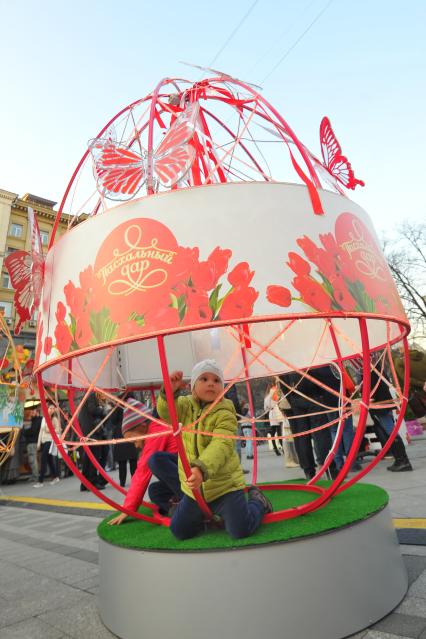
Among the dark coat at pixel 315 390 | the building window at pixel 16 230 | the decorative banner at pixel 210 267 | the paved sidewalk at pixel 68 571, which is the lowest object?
the paved sidewalk at pixel 68 571

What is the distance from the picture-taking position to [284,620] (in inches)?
69.9

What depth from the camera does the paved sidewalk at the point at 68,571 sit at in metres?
2.14

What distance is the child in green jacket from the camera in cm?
212

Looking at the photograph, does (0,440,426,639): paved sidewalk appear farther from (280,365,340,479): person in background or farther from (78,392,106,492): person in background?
(280,365,340,479): person in background

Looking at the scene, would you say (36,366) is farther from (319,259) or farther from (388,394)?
(388,394)

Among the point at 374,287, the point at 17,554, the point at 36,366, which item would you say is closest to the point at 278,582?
the point at 374,287

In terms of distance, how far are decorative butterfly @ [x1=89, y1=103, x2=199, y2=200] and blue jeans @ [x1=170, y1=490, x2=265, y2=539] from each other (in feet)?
5.88

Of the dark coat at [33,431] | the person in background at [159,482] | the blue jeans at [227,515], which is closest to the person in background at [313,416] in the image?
the person in background at [159,482]

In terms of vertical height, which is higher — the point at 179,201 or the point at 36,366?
the point at 179,201

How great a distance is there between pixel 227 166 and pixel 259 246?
1718mm

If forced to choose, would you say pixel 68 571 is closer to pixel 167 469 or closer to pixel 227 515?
pixel 167 469

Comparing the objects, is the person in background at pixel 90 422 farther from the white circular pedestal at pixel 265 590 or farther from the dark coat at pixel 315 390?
the white circular pedestal at pixel 265 590

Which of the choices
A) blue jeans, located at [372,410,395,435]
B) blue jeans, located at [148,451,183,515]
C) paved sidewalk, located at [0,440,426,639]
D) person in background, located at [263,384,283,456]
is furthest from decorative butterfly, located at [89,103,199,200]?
blue jeans, located at [372,410,395,435]

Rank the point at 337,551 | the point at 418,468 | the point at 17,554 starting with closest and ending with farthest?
the point at 337,551, the point at 17,554, the point at 418,468
